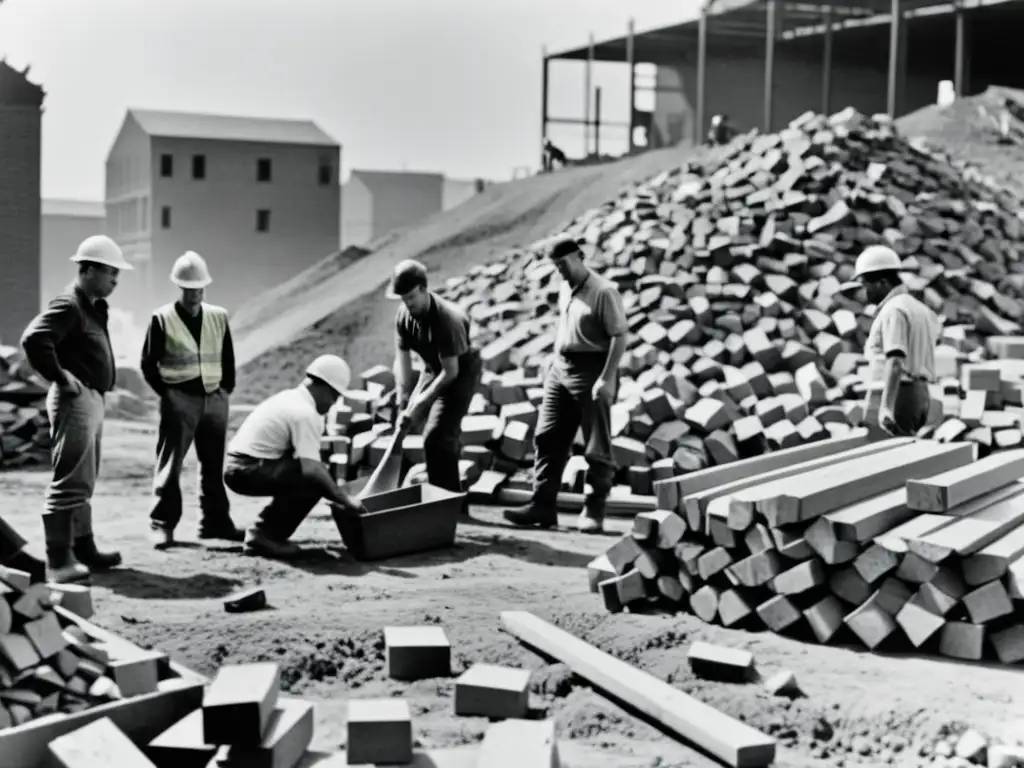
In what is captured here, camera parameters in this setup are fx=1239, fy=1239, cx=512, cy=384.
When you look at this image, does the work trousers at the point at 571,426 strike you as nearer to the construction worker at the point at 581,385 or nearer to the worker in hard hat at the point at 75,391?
the construction worker at the point at 581,385

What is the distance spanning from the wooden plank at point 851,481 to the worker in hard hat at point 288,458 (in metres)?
2.67

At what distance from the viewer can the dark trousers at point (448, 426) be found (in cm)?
856

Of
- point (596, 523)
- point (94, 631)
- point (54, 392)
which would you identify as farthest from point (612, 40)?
point (94, 631)

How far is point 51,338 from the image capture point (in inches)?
263

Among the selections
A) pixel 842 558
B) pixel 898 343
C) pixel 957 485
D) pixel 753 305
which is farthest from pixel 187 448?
pixel 753 305

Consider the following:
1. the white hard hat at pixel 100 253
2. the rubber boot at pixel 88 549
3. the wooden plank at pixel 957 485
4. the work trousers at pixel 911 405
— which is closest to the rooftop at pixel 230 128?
the rubber boot at pixel 88 549

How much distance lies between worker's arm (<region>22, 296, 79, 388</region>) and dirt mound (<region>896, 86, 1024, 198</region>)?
17634 mm

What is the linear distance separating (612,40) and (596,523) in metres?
23.5

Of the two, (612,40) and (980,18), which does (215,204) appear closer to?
(612,40)

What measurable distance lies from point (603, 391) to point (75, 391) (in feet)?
11.1

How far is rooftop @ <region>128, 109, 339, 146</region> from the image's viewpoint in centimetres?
3212

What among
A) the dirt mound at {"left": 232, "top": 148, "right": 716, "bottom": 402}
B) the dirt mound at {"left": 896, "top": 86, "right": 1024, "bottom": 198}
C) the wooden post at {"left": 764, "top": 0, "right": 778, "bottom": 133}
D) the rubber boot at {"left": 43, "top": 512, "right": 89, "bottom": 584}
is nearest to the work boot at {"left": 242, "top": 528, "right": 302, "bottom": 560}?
the rubber boot at {"left": 43, "top": 512, "right": 89, "bottom": 584}

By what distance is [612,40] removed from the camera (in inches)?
1196

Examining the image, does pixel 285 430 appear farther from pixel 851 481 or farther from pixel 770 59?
pixel 770 59
